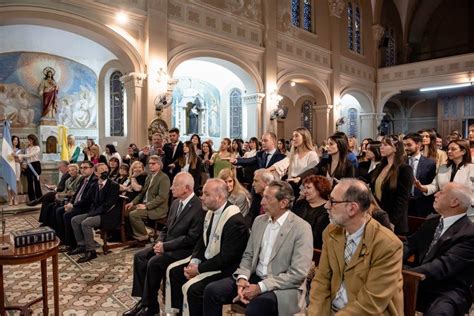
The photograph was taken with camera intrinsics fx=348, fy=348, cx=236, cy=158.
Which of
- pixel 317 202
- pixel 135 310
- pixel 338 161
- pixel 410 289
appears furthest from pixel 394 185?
pixel 135 310

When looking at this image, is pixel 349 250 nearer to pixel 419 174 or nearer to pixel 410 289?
pixel 410 289

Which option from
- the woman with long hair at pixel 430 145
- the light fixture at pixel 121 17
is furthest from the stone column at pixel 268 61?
the woman with long hair at pixel 430 145

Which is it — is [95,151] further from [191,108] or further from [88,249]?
[191,108]

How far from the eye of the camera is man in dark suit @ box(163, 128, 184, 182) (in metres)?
6.04

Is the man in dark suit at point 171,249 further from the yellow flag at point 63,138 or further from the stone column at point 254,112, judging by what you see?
the yellow flag at point 63,138

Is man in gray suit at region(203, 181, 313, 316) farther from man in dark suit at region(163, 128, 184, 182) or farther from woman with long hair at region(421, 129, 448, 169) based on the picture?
man in dark suit at region(163, 128, 184, 182)

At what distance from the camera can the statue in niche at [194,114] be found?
13.0m

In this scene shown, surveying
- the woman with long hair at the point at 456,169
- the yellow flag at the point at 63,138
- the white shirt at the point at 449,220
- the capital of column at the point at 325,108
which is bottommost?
the white shirt at the point at 449,220

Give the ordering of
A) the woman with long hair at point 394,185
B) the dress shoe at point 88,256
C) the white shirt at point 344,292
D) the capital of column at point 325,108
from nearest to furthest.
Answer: the white shirt at point 344,292 < the woman with long hair at point 394,185 < the dress shoe at point 88,256 < the capital of column at point 325,108

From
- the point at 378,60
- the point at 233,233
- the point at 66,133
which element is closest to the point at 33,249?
the point at 233,233

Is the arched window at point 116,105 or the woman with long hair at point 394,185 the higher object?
the arched window at point 116,105

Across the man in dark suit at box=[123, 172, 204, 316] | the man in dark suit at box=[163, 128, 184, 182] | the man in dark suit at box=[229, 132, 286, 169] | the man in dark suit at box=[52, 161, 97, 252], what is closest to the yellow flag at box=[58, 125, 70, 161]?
the man in dark suit at box=[163, 128, 184, 182]

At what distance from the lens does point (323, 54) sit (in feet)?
45.8

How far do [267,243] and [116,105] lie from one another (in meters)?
10.2
